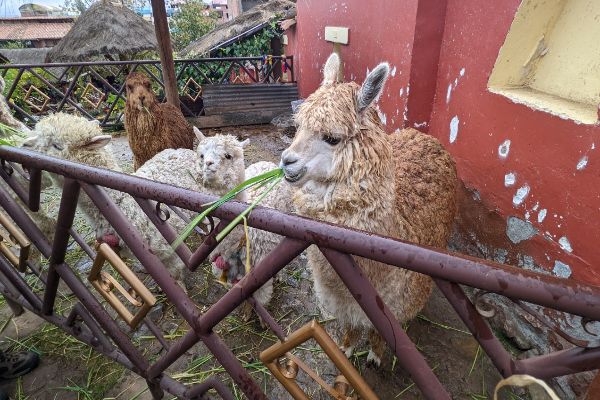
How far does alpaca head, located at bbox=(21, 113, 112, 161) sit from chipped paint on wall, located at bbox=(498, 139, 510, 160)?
118 inches

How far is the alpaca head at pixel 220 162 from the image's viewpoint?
2.72 metres

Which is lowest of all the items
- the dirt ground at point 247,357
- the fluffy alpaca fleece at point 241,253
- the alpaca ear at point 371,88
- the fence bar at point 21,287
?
the dirt ground at point 247,357

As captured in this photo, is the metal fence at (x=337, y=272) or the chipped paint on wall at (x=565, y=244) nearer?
the metal fence at (x=337, y=272)

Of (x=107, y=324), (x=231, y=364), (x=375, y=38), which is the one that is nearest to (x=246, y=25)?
(x=375, y=38)

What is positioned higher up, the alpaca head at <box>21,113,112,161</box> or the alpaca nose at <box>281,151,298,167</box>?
the alpaca nose at <box>281,151,298,167</box>

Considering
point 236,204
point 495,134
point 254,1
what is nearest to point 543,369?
point 236,204


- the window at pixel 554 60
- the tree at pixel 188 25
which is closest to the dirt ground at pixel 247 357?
the window at pixel 554 60

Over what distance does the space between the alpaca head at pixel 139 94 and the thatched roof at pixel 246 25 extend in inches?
273

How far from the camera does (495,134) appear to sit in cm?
232

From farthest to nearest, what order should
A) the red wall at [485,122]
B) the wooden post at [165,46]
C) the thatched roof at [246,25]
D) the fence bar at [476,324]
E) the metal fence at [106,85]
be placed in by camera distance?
1. the thatched roof at [246,25]
2. the metal fence at [106,85]
3. the wooden post at [165,46]
4. the red wall at [485,122]
5. the fence bar at [476,324]

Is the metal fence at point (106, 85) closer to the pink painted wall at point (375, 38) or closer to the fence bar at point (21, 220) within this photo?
the pink painted wall at point (375, 38)

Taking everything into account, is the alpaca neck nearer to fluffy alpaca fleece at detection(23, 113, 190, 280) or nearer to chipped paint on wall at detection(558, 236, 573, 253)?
chipped paint on wall at detection(558, 236, 573, 253)

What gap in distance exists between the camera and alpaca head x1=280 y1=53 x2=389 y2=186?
164cm

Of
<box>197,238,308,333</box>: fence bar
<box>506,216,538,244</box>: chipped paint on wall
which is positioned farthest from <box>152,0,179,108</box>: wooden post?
<box>506,216,538,244</box>: chipped paint on wall
